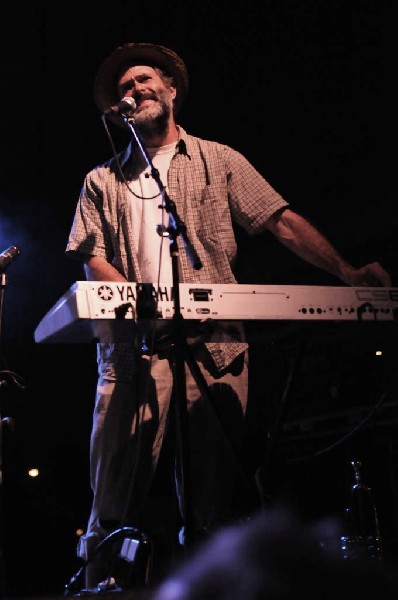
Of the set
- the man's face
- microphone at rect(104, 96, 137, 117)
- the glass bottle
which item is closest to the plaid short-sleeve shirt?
the man's face

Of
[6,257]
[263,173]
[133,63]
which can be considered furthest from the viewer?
[263,173]

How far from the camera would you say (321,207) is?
5.52 metres

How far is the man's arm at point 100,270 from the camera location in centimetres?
248

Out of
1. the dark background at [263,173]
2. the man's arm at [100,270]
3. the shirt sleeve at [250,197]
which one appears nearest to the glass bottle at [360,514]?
the dark background at [263,173]

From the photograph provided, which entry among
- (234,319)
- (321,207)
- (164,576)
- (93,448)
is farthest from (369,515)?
(164,576)

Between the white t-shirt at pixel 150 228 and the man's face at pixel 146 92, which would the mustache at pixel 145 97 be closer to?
the man's face at pixel 146 92

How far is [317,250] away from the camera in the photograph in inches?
102

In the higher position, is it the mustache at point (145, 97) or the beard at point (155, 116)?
the mustache at point (145, 97)

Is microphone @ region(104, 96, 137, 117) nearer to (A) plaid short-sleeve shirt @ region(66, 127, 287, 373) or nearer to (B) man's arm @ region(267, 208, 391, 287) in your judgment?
(A) plaid short-sleeve shirt @ region(66, 127, 287, 373)

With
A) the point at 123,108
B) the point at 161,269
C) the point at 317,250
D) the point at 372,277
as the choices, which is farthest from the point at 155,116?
the point at 372,277

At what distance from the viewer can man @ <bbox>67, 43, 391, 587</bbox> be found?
2.35m

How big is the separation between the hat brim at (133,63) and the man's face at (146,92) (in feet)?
0.19

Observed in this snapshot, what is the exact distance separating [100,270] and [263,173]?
2.82 m

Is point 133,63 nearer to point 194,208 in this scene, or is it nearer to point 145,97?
point 145,97
